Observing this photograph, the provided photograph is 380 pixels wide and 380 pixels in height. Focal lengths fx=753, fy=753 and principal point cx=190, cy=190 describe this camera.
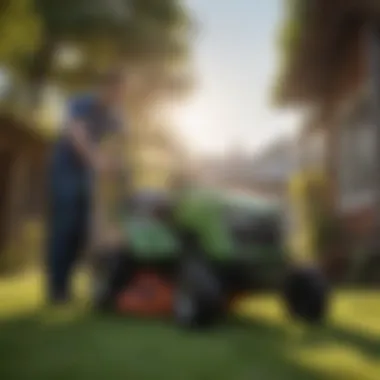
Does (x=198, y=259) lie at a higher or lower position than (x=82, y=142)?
lower

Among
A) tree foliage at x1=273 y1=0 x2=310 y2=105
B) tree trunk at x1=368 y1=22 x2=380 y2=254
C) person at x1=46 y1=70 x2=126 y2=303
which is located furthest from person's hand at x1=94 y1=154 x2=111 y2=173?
tree trunk at x1=368 y1=22 x2=380 y2=254

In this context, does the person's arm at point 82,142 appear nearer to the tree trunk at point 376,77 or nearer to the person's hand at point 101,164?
the person's hand at point 101,164

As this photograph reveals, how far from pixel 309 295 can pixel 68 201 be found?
303mm

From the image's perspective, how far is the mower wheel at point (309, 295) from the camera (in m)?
0.83

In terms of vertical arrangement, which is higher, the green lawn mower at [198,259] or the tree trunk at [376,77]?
the tree trunk at [376,77]

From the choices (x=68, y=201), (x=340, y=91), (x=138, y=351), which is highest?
(x=340, y=91)

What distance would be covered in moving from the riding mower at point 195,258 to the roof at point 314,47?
146mm

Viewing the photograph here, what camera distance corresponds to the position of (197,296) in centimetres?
88

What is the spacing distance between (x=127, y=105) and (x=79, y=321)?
0.26m

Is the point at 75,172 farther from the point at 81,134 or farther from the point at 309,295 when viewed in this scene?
the point at 309,295

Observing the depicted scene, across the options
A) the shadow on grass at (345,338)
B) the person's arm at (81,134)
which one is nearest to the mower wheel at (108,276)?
the person's arm at (81,134)

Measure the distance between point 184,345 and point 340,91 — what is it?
349mm

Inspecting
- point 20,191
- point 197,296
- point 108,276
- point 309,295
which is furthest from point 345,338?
point 20,191

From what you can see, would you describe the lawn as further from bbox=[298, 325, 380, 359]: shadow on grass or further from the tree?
the tree
